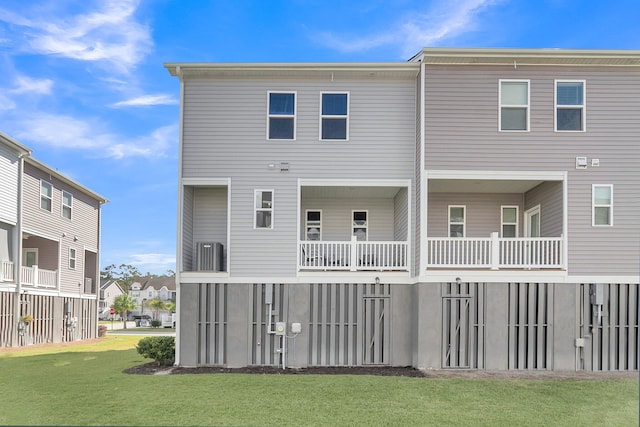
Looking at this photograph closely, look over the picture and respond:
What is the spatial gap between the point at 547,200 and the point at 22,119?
20.9m

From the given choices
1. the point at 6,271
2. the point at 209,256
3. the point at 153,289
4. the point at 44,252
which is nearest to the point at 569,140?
the point at 209,256

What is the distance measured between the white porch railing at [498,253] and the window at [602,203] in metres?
1.17

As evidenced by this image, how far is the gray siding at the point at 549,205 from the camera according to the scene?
14469mm

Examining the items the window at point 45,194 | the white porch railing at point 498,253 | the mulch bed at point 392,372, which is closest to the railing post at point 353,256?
the white porch railing at point 498,253

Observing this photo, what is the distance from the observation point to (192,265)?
15758 millimetres

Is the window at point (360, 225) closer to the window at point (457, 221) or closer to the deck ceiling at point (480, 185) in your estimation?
the deck ceiling at point (480, 185)

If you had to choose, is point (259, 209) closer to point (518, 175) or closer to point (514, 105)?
point (518, 175)

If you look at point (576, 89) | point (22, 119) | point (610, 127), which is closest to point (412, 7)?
point (576, 89)

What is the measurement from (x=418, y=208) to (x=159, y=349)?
8.05 meters

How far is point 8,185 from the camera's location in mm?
21156

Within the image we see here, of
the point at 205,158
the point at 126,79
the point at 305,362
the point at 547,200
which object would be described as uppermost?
the point at 126,79

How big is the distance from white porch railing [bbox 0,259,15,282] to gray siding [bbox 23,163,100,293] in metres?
1.78

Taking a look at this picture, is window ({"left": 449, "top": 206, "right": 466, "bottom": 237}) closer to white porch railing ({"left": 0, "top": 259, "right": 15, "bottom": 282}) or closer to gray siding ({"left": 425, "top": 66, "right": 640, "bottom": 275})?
gray siding ({"left": 425, "top": 66, "right": 640, "bottom": 275})

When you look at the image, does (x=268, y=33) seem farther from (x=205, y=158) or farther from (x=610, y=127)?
(x=610, y=127)
